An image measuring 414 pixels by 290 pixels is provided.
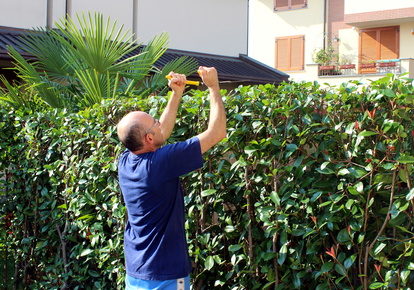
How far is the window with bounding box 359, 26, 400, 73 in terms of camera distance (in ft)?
90.3

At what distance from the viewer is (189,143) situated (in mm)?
2865

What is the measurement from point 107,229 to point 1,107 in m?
2.18

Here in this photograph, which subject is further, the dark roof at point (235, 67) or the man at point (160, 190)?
the dark roof at point (235, 67)

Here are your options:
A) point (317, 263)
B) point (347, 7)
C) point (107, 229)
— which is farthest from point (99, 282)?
point (347, 7)

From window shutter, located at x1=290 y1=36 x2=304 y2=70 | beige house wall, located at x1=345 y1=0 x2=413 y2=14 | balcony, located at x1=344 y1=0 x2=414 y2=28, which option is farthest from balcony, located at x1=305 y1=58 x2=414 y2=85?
window shutter, located at x1=290 y1=36 x2=304 y2=70

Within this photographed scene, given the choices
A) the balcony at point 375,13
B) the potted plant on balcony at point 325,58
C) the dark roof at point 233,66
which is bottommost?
the dark roof at point 233,66

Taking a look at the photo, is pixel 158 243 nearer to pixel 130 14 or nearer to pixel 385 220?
pixel 385 220

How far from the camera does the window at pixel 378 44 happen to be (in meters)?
27.5

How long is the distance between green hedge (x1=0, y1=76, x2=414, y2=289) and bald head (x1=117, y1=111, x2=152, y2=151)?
0.63 m

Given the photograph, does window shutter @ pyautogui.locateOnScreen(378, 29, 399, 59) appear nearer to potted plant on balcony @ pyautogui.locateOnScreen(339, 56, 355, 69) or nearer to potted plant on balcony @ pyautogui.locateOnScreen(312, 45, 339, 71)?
potted plant on balcony @ pyautogui.locateOnScreen(339, 56, 355, 69)

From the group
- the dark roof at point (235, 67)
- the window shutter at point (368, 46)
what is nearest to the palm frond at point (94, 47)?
the dark roof at point (235, 67)

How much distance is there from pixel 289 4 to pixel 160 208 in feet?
96.1

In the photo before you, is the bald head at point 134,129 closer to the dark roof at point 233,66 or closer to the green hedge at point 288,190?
the green hedge at point 288,190

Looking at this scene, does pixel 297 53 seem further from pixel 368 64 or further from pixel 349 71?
pixel 368 64
